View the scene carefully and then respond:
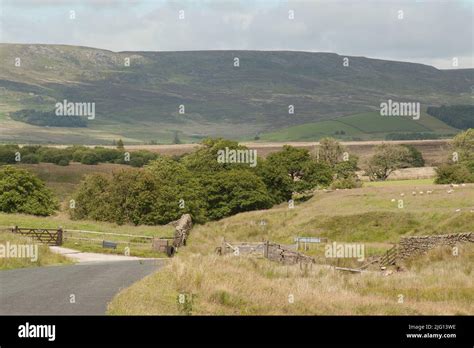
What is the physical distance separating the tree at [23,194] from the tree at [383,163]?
299 ft

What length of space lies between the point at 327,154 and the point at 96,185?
295ft

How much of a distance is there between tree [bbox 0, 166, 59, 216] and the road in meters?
52.4

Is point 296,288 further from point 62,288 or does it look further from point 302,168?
point 302,168

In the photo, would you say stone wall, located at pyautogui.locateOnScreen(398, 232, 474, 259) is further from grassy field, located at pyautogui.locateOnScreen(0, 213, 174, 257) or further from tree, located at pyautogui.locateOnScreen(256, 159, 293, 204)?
tree, located at pyautogui.locateOnScreen(256, 159, 293, 204)

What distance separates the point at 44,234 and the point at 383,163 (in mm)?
126565

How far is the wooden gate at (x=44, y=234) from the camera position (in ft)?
168

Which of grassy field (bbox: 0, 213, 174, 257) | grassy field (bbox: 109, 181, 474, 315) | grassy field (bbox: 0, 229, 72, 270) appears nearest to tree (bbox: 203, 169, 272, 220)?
grassy field (bbox: 0, 213, 174, 257)

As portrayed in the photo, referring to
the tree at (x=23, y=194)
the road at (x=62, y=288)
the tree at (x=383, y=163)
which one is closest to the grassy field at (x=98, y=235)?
the road at (x=62, y=288)

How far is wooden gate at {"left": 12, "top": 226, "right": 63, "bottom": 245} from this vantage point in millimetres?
51281

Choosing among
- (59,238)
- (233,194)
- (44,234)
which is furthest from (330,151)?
(59,238)

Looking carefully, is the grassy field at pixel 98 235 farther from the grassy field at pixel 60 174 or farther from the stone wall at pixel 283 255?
the grassy field at pixel 60 174
